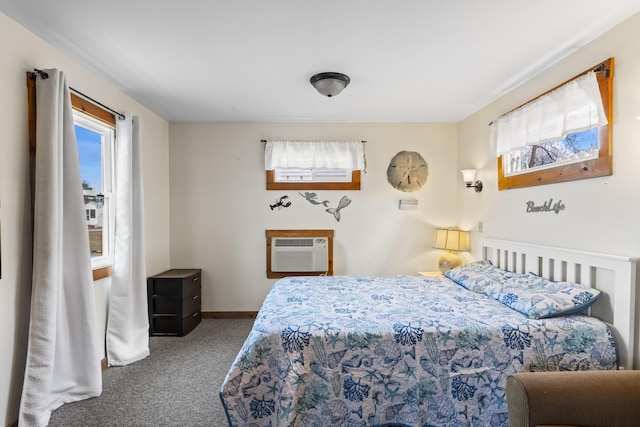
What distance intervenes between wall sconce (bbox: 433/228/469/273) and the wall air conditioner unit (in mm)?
1344

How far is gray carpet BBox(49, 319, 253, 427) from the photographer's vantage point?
198 centimetres

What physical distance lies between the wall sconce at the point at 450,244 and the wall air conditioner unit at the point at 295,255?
4.41ft

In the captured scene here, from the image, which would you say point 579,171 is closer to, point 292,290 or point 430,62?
point 430,62

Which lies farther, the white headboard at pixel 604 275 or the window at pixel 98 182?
the window at pixel 98 182

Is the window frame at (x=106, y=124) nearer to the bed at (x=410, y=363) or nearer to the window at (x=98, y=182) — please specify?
the window at (x=98, y=182)

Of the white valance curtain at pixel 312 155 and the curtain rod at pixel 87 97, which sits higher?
the curtain rod at pixel 87 97

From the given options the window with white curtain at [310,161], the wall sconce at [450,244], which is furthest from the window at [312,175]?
the wall sconce at [450,244]

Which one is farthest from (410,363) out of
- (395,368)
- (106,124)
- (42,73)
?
(106,124)

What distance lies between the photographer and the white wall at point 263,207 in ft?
12.6

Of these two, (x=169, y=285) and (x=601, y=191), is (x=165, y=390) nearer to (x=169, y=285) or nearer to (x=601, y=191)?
(x=169, y=285)

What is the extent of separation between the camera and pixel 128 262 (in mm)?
2703

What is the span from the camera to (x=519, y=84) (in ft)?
8.85

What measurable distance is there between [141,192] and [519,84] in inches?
139

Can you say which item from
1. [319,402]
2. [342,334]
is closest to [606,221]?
[342,334]
